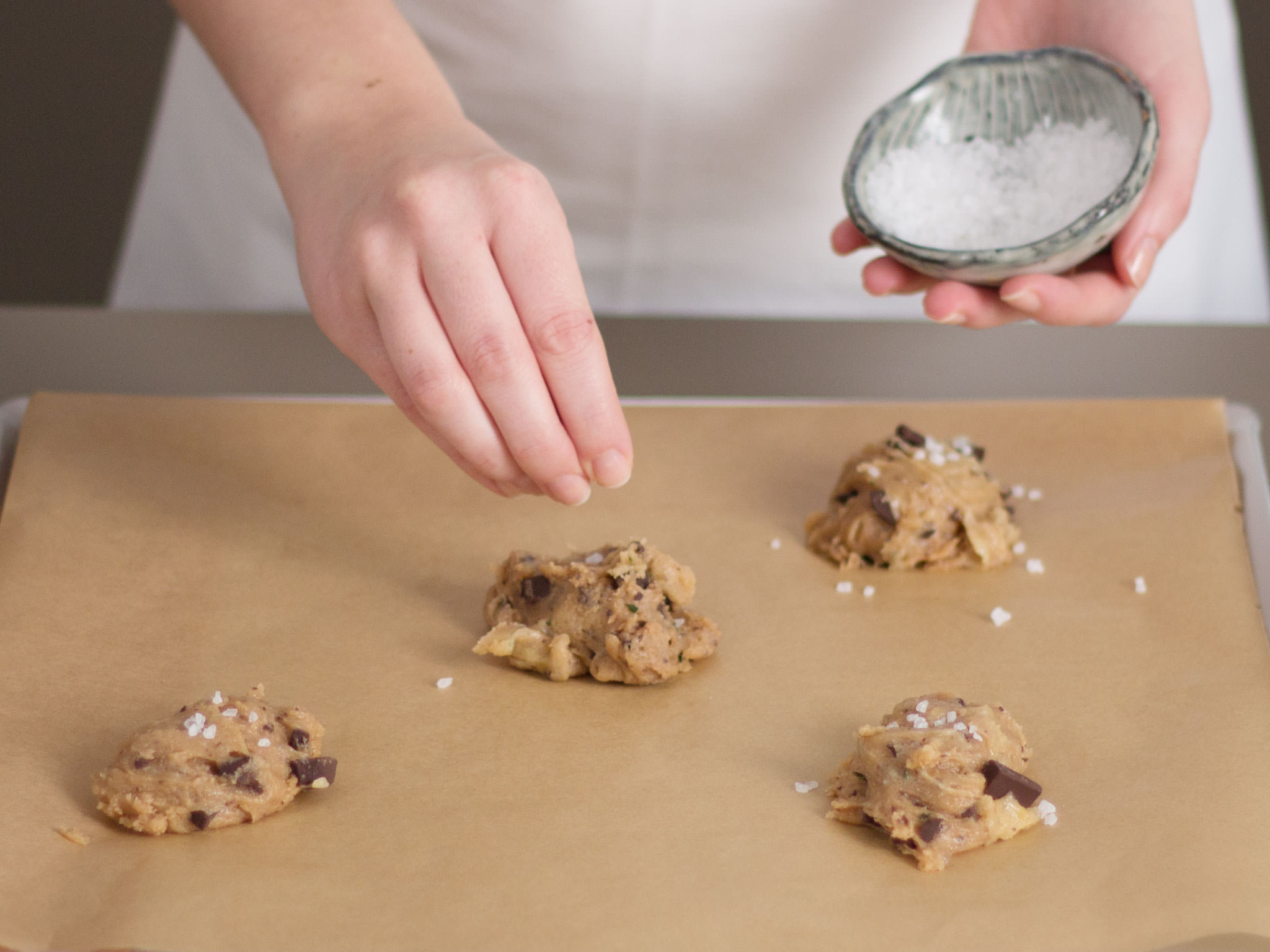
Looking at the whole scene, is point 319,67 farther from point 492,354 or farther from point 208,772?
point 208,772

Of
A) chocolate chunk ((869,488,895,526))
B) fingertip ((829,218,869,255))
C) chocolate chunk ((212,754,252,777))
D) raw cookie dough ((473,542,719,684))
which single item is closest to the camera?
chocolate chunk ((212,754,252,777))

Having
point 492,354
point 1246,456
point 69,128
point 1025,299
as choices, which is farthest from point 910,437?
point 69,128

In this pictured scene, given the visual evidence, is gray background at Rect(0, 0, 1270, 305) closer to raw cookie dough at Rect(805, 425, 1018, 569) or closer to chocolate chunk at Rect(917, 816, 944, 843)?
raw cookie dough at Rect(805, 425, 1018, 569)

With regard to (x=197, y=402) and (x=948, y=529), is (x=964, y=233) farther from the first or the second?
(x=197, y=402)

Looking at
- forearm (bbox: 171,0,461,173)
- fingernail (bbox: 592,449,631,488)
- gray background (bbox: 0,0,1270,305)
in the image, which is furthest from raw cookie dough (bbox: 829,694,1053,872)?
gray background (bbox: 0,0,1270,305)

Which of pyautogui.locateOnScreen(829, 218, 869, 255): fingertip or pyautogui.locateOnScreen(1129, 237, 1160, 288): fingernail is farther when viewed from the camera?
pyautogui.locateOnScreen(829, 218, 869, 255): fingertip

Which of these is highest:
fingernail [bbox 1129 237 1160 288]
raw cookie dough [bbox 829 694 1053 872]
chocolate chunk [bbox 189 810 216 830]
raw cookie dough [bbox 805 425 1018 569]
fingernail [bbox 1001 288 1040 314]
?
fingernail [bbox 1129 237 1160 288]

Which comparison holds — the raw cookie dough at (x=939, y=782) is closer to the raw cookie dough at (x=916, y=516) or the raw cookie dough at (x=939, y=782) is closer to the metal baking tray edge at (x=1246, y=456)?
the raw cookie dough at (x=916, y=516)
